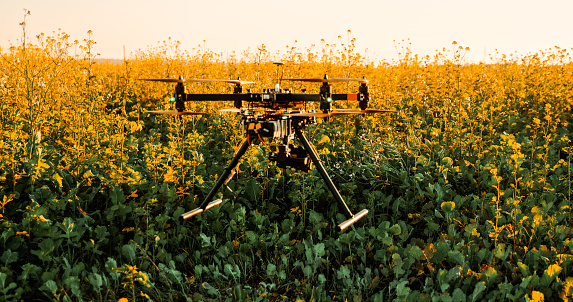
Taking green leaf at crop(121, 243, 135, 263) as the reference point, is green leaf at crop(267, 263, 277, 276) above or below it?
below

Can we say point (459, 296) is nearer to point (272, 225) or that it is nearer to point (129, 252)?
point (272, 225)

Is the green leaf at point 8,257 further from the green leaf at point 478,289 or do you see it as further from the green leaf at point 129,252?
the green leaf at point 478,289

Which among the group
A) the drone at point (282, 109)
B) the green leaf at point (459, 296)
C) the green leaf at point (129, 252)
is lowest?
the green leaf at point (459, 296)

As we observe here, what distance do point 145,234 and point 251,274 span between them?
41.1 inches

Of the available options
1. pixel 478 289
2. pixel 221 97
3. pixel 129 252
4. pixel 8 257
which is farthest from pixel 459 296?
pixel 8 257

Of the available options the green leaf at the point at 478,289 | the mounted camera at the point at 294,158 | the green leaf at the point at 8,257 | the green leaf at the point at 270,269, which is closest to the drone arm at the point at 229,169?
the mounted camera at the point at 294,158

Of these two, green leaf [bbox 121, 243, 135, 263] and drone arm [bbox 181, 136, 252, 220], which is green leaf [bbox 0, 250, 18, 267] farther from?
drone arm [bbox 181, 136, 252, 220]

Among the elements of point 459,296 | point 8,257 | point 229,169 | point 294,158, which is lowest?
point 459,296

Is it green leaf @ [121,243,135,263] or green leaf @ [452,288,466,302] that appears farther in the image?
green leaf @ [121,243,135,263]

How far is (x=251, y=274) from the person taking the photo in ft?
11.9

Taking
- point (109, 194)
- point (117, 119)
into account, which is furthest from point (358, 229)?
point (117, 119)

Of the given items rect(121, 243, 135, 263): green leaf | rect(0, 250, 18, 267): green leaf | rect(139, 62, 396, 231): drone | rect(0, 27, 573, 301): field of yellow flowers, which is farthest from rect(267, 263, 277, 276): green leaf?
rect(0, 250, 18, 267): green leaf

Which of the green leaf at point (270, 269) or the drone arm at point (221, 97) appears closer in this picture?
the drone arm at point (221, 97)

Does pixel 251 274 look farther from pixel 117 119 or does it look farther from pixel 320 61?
pixel 320 61
